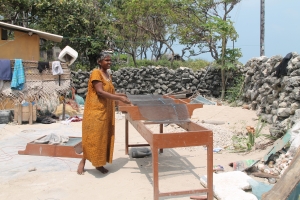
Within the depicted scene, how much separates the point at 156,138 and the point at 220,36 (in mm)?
10796

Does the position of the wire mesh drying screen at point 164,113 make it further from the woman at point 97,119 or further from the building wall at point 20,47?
the building wall at point 20,47

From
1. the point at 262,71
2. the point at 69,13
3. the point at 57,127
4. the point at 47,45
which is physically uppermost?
the point at 69,13

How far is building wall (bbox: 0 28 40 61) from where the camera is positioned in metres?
11.6

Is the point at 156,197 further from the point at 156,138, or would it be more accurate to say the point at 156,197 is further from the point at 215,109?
the point at 215,109

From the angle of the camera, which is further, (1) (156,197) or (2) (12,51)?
(2) (12,51)

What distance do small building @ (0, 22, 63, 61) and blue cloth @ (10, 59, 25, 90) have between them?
9.20 feet

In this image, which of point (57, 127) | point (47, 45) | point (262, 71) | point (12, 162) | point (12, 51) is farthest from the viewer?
point (47, 45)

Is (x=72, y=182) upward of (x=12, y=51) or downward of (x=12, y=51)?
downward

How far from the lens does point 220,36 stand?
43.2 ft

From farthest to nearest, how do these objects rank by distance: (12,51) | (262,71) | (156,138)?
(12,51)
(262,71)
(156,138)

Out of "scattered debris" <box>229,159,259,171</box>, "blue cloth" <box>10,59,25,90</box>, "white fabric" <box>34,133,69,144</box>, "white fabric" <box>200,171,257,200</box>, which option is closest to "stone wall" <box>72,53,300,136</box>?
"scattered debris" <box>229,159,259,171</box>

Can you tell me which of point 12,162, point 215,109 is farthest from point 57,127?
point 215,109

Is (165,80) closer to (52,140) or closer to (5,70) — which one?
(5,70)

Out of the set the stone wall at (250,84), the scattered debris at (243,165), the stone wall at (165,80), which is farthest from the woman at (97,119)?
the stone wall at (165,80)
